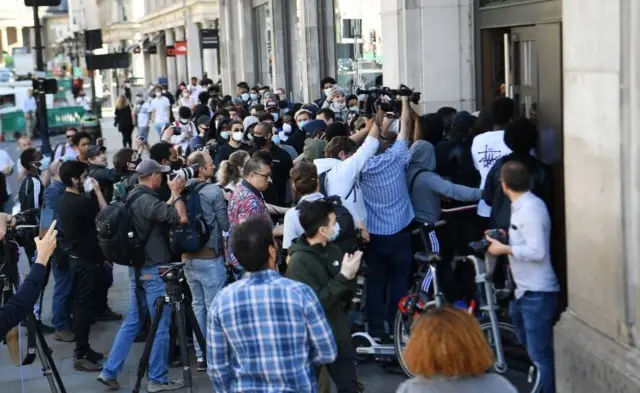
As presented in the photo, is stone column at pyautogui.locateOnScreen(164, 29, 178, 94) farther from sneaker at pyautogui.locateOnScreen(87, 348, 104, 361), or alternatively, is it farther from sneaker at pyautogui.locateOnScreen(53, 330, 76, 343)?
sneaker at pyautogui.locateOnScreen(87, 348, 104, 361)

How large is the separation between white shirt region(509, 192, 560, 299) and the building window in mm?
9918

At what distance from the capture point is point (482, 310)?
7.46m

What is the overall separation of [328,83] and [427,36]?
6.12m

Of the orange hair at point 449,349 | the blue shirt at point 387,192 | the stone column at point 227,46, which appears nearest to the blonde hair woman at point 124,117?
the stone column at point 227,46

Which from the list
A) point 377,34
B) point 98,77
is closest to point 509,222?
point 377,34

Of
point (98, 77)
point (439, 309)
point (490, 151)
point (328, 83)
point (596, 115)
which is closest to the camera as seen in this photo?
point (439, 309)

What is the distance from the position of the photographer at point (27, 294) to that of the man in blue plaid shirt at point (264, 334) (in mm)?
1483

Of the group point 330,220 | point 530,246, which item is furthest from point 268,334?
point 530,246

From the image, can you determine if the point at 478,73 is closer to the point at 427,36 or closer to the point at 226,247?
the point at 427,36

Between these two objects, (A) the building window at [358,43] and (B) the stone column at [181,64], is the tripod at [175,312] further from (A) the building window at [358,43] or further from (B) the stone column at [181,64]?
(B) the stone column at [181,64]

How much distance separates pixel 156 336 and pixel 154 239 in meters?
0.76

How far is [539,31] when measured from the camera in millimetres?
8766

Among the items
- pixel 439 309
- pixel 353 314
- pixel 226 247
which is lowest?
pixel 353 314

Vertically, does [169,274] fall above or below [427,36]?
below
